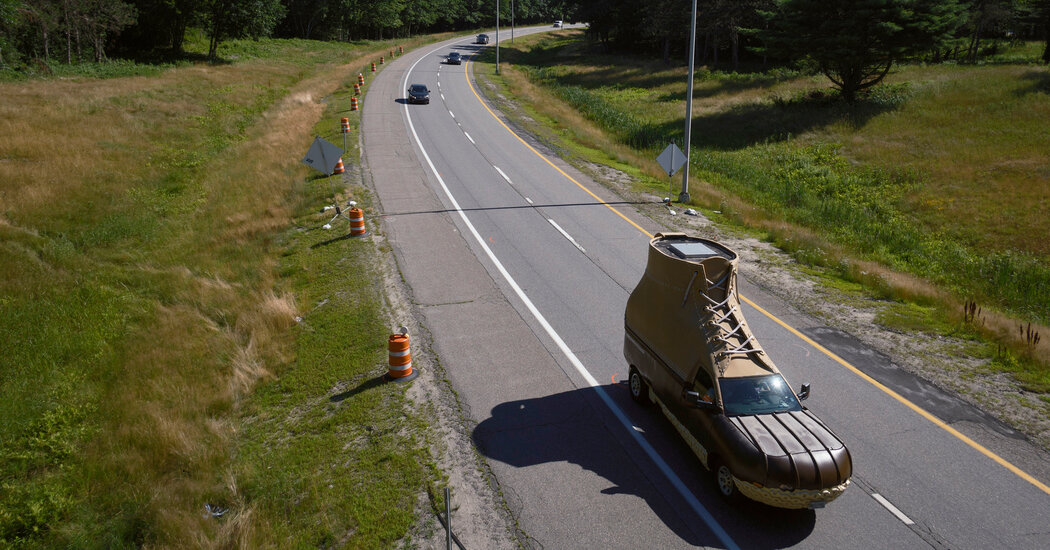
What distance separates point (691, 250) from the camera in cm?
870

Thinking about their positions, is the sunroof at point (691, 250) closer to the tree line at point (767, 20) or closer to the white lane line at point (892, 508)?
the white lane line at point (892, 508)

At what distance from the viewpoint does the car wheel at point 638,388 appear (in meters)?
9.47

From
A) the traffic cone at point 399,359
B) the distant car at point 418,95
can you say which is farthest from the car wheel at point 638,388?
the distant car at point 418,95

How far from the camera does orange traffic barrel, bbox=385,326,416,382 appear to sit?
33.5 feet

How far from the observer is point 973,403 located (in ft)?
32.0

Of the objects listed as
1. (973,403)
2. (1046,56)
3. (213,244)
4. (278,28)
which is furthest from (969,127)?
(278,28)

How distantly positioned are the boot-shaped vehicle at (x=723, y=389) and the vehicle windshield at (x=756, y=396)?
0.01 meters

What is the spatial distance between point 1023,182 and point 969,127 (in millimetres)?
8457

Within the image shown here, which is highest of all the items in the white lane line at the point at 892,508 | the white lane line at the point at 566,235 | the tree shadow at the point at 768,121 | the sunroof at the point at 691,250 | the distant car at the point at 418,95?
the distant car at the point at 418,95

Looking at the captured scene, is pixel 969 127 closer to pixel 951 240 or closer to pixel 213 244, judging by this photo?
pixel 951 240

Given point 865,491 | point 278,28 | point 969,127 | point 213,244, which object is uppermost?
point 278,28

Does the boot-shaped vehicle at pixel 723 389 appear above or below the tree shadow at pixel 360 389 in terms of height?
above

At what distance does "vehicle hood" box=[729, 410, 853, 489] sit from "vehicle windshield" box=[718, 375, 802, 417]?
14 cm

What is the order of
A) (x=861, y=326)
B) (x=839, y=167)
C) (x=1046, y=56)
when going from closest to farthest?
(x=861, y=326), (x=839, y=167), (x=1046, y=56)
